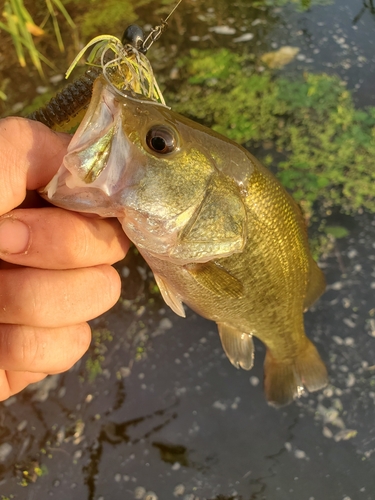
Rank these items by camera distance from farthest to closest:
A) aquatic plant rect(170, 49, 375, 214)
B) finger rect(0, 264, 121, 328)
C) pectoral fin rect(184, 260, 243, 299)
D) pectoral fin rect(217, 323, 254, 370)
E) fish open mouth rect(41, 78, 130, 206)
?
aquatic plant rect(170, 49, 375, 214) < pectoral fin rect(217, 323, 254, 370) < pectoral fin rect(184, 260, 243, 299) < finger rect(0, 264, 121, 328) < fish open mouth rect(41, 78, 130, 206)

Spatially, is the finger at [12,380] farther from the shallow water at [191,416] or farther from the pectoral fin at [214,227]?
the pectoral fin at [214,227]

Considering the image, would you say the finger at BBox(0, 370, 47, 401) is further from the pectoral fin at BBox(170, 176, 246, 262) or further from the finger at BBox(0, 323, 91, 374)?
the pectoral fin at BBox(170, 176, 246, 262)

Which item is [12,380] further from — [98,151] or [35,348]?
[98,151]

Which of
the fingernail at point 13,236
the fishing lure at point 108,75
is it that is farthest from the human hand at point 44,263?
the fishing lure at point 108,75

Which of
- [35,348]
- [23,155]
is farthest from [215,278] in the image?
[23,155]

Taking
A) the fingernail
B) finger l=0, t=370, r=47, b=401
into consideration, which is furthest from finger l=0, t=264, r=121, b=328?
finger l=0, t=370, r=47, b=401

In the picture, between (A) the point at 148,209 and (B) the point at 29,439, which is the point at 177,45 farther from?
(B) the point at 29,439
